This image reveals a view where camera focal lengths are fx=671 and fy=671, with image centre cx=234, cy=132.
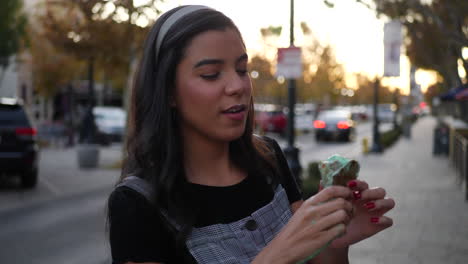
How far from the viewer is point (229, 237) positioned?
181cm

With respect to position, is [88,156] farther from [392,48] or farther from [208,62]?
[208,62]

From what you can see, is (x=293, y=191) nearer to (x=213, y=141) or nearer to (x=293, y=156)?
(x=213, y=141)

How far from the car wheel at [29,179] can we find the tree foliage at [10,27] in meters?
18.7

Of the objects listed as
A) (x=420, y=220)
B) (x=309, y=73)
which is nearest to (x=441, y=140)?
(x=420, y=220)

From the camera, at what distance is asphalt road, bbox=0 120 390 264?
8.09 m

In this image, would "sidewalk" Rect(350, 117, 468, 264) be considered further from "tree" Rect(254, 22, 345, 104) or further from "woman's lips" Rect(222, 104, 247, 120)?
"tree" Rect(254, 22, 345, 104)

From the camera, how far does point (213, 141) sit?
6.36 feet

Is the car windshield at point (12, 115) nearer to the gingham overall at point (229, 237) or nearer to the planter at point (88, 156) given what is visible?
the planter at point (88, 156)

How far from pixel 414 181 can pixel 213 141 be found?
1483 centimetres

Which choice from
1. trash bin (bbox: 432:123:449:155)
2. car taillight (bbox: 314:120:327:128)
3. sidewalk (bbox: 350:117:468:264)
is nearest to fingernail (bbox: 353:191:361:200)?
sidewalk (bbox: 350:117:468:264)

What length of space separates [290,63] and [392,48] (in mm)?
3080

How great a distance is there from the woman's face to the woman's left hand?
0.37 meters

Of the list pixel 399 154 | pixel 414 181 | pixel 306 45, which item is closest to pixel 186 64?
pixel 414 181

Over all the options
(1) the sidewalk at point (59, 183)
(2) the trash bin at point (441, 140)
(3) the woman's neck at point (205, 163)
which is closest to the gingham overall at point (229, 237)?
(3) the woman's neck at point (205, 163)
